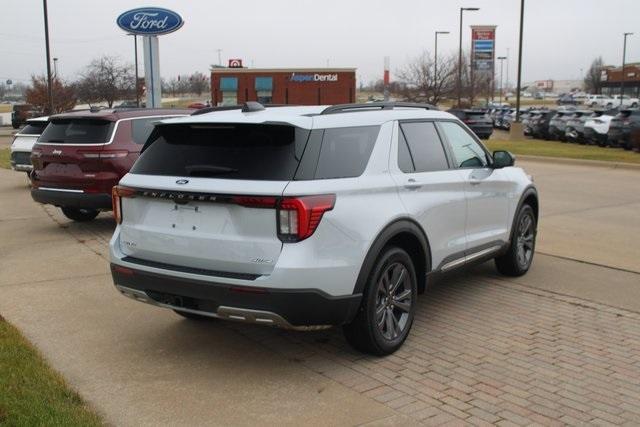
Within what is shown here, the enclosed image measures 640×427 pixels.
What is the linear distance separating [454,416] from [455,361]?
873 mm

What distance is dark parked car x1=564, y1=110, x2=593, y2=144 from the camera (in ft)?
92.0

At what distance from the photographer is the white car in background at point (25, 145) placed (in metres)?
15.0

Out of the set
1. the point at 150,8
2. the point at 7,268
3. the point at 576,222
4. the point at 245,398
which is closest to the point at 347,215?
the point at 245,398

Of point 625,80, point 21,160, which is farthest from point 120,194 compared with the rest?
point 625,80

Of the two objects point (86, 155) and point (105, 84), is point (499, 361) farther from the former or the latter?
point (105, 84)

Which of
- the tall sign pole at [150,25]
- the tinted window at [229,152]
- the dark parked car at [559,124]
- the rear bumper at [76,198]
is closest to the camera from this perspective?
the tinted window at [229,152]

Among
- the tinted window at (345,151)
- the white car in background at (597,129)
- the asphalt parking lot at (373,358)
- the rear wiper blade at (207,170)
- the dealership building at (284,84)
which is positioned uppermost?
the dealership building at (284,84)

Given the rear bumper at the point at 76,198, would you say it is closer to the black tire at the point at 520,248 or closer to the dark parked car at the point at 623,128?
the black tire at the point at 520,248

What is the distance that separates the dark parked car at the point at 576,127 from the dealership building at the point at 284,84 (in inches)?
1879

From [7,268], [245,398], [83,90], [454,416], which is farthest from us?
[83,90]

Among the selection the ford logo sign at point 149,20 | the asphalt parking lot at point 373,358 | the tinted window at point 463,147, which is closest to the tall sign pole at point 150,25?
the ford logo sign at point 149,20

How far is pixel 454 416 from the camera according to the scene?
380cm

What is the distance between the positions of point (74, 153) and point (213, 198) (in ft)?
18.7

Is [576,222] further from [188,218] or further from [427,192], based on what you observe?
[188,218]
